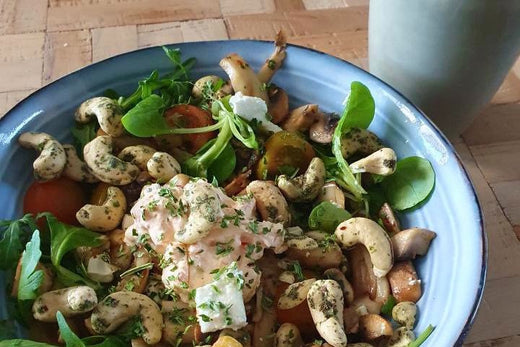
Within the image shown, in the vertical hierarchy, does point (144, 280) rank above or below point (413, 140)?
below

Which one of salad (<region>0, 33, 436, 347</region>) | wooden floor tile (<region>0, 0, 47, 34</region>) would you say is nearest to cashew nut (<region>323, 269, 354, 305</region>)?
salad (<region>0, 33, 436, 347</region>)

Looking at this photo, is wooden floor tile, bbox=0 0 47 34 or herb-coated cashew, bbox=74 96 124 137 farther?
wooden floor tile, bbox=0 0 47 34

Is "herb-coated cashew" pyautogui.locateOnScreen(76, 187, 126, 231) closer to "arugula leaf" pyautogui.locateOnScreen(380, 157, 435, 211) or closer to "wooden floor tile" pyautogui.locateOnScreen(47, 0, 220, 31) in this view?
"arugula leaf" pyautogui.locateOnScreen(380, 157, 435, 211)

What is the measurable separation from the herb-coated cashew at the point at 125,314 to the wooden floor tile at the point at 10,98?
512 millimetres

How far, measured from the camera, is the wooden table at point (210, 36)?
3.29 ft

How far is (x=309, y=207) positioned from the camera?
0.80 metres

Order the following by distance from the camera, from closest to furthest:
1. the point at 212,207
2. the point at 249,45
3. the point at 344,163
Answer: the point at 212,207, the point at 344,163, the point at 249,45

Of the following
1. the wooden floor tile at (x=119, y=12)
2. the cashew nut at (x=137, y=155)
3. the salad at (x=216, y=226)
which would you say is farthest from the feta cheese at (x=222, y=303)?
the wooden floor tile at (x=119, y=12)

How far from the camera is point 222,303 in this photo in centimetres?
64

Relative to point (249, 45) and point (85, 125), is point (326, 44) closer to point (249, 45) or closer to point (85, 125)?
point (249, 45)

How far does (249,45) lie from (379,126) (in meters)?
0.23

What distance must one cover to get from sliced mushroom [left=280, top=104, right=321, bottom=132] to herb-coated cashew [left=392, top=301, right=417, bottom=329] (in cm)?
28

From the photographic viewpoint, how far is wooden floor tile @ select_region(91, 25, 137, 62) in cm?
112

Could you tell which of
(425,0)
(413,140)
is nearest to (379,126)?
(413,140)
